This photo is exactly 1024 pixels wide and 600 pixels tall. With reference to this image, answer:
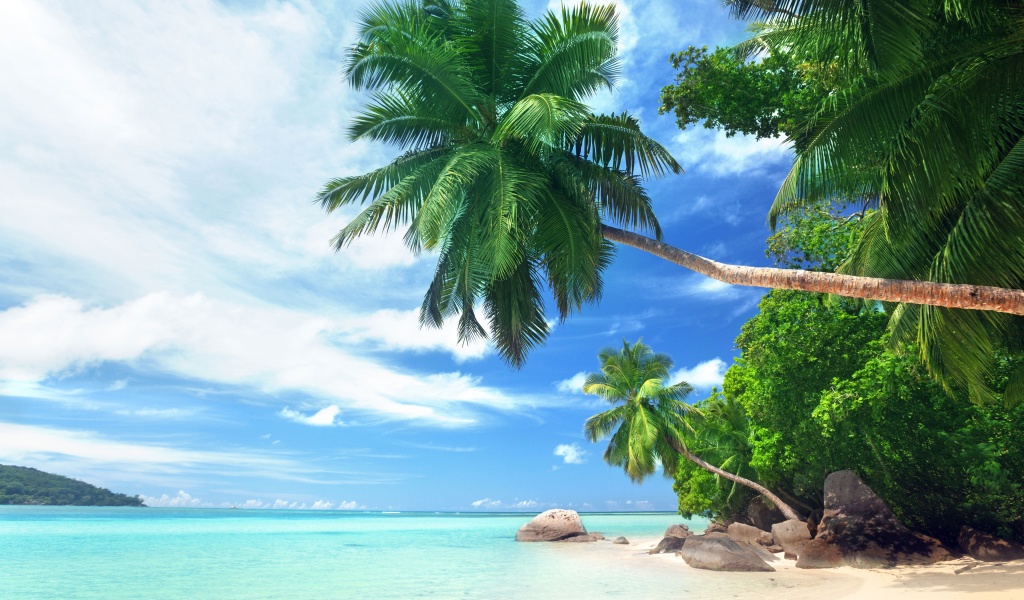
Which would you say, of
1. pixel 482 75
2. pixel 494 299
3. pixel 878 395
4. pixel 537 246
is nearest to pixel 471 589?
pixel 494 299

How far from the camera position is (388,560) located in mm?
23000

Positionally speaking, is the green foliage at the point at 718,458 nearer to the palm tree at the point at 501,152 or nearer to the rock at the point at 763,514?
the rock at the point at 763,514

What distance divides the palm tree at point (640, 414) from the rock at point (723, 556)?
25.2 feet

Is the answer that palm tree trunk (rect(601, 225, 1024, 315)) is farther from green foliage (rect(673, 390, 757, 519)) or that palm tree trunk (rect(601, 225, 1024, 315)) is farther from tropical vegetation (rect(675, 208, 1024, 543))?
green foliage (rect(673, 390, 757, 519))

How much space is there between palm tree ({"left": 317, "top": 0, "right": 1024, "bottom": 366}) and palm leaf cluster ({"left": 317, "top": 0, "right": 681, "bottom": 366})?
23mm

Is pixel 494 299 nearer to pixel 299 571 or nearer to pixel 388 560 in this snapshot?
pixel 299 571

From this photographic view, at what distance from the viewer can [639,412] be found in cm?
2630

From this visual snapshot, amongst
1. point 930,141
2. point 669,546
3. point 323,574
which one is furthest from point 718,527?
point 930,141

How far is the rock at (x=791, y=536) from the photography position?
17.7 meters

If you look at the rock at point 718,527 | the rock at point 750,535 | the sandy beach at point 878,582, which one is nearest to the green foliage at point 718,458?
the rock at point 718,527

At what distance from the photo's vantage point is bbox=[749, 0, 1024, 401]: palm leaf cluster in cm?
575

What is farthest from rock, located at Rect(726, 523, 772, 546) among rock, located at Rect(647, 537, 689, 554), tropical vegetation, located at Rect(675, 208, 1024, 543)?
tropical vegetation, located at Rect(675, 208, 1024, 543)

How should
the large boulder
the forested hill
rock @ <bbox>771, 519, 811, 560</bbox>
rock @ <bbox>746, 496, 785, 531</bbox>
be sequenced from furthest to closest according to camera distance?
the forested hill
rock @ <bbox>746, 496, 785, 531</bbox>
rock @ <bbox>771, 519, 811, 560</bbox>
the large boulder

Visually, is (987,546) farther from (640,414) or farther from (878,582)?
(640,414)
